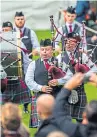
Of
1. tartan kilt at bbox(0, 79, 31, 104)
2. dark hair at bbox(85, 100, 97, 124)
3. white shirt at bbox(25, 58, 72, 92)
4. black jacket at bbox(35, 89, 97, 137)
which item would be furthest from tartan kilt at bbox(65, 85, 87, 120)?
dark hair at bbox(85, 100, 97, 124)

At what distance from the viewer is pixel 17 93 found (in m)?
9.30

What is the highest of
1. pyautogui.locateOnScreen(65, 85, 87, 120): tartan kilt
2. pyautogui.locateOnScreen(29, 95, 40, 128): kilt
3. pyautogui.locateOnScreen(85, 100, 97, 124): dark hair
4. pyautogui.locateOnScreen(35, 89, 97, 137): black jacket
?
pyautogui.locateOnScreen(85, 100, 97, 124): dark hair

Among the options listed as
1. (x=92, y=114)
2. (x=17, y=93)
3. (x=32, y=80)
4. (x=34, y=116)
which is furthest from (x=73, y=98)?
(x=92, y=114)

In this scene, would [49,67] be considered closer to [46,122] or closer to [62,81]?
[62,81]

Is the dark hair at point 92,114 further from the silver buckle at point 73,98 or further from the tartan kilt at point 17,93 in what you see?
the tartan kilt at point 17,93

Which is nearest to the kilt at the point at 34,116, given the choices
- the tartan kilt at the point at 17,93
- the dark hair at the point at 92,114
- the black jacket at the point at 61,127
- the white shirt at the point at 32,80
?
the tartan kilt at the point at 17,93

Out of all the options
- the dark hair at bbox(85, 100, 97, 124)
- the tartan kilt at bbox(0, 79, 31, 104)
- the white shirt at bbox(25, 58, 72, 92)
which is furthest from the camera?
the tartan kilt at bbox(0, 79, 31, 104)

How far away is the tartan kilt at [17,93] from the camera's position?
9094mm

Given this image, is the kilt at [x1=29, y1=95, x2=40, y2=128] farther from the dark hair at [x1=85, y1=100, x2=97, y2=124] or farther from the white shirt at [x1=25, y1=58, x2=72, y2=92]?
the dark hair at [x1=85, y1=100, x2=97, y2=124]

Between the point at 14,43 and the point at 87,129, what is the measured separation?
3.47m

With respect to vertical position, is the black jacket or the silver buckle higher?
the black jacket

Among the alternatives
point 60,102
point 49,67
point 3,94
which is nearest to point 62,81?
point 49,67

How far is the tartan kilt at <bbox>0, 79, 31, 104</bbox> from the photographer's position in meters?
9.09

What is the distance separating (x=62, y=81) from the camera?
853 centimetres
